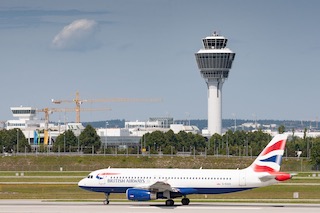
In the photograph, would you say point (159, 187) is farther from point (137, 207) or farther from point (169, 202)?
point (137, 207)

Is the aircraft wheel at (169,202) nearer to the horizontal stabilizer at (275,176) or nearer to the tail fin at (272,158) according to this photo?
the tail fin at (272,158)

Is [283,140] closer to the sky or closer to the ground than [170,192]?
closer to the sky

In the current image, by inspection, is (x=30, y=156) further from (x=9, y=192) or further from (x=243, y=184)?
(x=243, y=184)

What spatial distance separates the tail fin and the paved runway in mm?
3332

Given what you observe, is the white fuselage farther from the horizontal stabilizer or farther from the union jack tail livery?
the union jack tail livery

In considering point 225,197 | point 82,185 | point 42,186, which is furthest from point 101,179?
point 42,186

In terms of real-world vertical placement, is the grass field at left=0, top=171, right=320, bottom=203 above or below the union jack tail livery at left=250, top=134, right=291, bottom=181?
below

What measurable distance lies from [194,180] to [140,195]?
5204 millimetres

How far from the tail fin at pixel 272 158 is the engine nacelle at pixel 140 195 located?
964 centimetres

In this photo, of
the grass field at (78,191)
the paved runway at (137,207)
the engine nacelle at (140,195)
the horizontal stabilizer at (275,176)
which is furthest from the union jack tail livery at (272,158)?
the engine nacelle at (140,195)

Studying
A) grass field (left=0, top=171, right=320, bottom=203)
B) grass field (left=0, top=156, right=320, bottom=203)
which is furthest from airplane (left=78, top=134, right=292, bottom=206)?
grass field (left=0, top=171, right=320, bottom=203)

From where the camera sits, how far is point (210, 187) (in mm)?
76625

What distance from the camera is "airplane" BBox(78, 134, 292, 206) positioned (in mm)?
75750

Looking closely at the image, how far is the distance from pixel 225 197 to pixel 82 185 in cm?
1678
